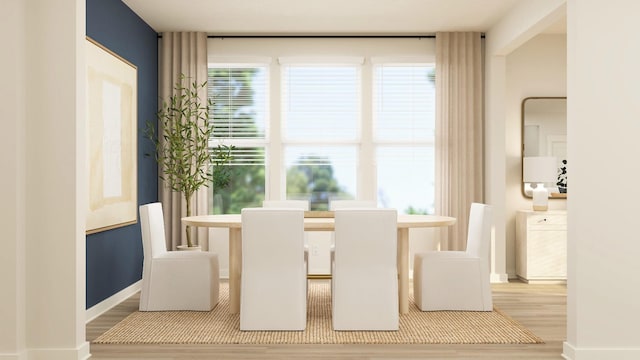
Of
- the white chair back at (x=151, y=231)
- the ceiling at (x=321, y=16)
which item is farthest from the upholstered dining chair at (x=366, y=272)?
the ceiling at (x=321, y=16)

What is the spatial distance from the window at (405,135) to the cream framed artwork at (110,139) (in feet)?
8.75

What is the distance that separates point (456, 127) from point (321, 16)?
193cm

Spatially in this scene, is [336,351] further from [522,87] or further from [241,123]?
[522,87]

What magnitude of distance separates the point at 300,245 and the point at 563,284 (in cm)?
345

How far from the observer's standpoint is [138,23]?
6.10 metres

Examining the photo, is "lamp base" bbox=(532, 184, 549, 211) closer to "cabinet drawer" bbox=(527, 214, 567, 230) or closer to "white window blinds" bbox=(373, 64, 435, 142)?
"cabinet drawer" bbox=(527, 214, 567, 230)

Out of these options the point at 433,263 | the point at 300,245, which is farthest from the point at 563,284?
the point at 300,245

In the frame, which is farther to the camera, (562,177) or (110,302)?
(562,177)

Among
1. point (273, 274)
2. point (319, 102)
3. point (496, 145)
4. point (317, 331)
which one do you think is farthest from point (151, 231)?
point (496, 145)

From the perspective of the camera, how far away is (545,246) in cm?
643

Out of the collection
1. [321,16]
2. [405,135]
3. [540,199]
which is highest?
[321,16]
